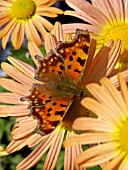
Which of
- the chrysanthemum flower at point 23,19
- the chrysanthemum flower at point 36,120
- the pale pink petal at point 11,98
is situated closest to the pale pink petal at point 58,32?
the chrysanthemum flower at point 36,120

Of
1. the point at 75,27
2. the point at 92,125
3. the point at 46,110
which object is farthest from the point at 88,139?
the point at 75,27

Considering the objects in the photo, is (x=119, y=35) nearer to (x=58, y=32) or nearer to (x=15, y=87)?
(x=58, y=32)

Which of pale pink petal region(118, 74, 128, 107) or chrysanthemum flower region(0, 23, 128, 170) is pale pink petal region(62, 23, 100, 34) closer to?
chrysanthemum flower region(0, 23, 128, 170)

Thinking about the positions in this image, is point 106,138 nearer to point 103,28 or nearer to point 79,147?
point 79,147

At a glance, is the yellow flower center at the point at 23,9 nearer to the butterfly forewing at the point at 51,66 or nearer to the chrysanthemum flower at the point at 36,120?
the chrysanthemum flower at the point at 36,120

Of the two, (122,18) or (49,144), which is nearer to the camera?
(49,144)

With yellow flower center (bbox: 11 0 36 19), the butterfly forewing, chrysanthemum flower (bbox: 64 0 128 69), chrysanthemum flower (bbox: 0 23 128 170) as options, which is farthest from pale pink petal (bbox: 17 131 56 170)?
yellow flower center (bbox: 11 0 36 19)

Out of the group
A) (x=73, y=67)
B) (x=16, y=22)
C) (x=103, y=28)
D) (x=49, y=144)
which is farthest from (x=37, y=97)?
(x=16, y=22)
